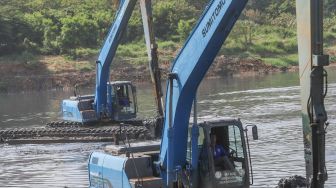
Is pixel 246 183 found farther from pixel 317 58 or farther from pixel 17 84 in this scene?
pixel 17 84

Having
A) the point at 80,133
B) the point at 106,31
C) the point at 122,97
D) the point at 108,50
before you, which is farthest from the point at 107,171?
the point at 106,31

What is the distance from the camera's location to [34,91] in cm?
8644

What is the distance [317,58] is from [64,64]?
79696 mm

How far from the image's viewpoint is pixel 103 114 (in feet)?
125

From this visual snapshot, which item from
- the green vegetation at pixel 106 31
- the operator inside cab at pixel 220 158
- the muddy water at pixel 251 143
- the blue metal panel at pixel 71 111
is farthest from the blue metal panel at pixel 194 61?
the green vegetation at pixel 106 31

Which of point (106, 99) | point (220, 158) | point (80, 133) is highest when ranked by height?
point (220, 158)

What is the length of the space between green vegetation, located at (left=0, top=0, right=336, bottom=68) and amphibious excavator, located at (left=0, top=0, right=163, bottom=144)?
5074 centimetres

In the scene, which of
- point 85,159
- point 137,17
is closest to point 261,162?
point 85,159

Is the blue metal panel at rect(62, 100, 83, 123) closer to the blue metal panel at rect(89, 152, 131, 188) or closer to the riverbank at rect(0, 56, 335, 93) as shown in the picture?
the blue metal panel at rect(89, 152, 131, 188)

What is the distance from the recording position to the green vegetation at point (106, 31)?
3745 inches

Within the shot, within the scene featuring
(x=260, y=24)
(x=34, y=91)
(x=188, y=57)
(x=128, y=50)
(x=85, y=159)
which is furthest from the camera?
(x=260, y=24)

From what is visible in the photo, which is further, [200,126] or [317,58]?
[200,126]

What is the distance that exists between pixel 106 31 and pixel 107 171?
282ft

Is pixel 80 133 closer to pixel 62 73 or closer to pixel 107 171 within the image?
pixel 107 171
